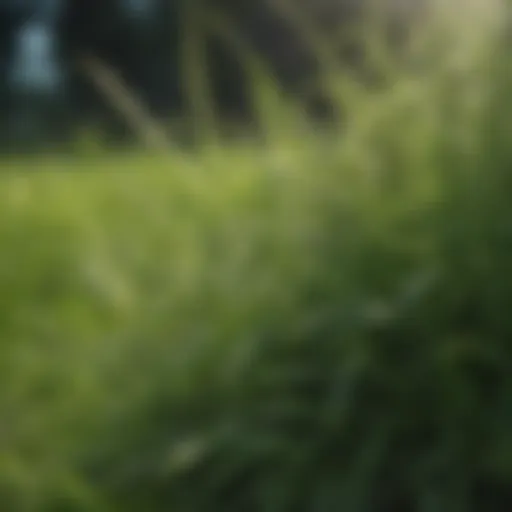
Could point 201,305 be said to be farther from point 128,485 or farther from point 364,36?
point 364,36

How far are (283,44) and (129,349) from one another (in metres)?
7.52

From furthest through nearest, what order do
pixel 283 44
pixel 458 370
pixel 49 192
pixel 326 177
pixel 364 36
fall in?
pixel 283 44 → pixel 49 192 → pixel 364 36 → pixel 326 177 → pixel 458 370

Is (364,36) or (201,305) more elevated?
(364,36)

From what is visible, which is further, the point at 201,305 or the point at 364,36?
the point at 364,36

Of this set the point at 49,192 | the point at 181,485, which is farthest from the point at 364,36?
the point at 49,192

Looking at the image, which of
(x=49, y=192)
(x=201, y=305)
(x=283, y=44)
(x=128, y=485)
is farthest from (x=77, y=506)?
(x=283, y=44)

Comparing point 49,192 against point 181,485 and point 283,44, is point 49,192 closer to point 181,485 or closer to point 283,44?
point 181,485

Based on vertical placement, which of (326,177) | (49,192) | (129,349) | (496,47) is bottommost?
(49,192)

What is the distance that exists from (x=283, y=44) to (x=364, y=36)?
7.26 metres

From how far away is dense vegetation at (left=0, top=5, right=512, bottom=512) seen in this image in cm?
181

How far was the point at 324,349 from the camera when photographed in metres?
1.91

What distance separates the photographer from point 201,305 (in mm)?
2096

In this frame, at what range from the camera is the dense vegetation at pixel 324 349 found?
1.81 m

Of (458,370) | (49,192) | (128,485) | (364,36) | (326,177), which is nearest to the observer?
(458,370)
